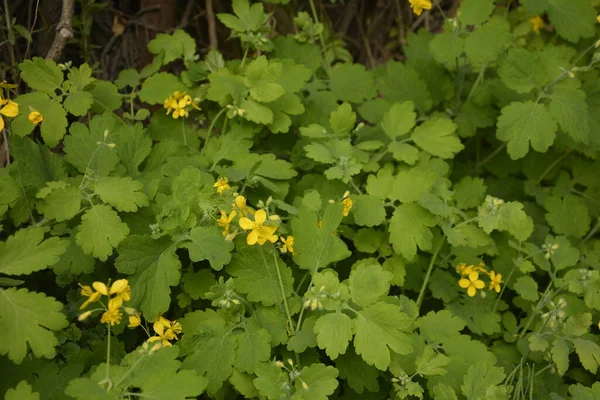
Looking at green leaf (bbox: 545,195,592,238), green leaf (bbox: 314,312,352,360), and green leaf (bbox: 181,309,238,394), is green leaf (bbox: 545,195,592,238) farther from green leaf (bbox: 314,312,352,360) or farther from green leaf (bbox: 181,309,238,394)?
green leaf (bbox: 181,309,238,394)

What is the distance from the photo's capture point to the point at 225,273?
212 cm

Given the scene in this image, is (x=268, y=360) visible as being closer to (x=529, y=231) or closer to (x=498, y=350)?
(x=498, y=350)

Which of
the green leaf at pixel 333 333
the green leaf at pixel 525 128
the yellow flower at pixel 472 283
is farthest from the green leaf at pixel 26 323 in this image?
the green leaf at pixel 525 128

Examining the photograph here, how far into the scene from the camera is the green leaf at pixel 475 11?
8.39 ft

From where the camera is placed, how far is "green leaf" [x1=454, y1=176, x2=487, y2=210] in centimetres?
256

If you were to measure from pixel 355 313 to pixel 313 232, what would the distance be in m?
0.33

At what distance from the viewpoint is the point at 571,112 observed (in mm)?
2432

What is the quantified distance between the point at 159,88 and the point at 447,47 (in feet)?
4.55

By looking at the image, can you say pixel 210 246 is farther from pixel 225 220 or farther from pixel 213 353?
pixel 213 353

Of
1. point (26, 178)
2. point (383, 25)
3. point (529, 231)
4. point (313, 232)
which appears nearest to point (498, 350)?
point (529, 231)

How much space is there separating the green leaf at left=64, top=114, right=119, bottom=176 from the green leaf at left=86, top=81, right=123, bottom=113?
26 cm

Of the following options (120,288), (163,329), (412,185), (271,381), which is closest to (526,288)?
(412,185)

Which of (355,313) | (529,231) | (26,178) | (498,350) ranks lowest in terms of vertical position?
(498,350)

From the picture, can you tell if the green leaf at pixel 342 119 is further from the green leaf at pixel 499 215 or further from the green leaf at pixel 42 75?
the green leaf at pixel 42 75
